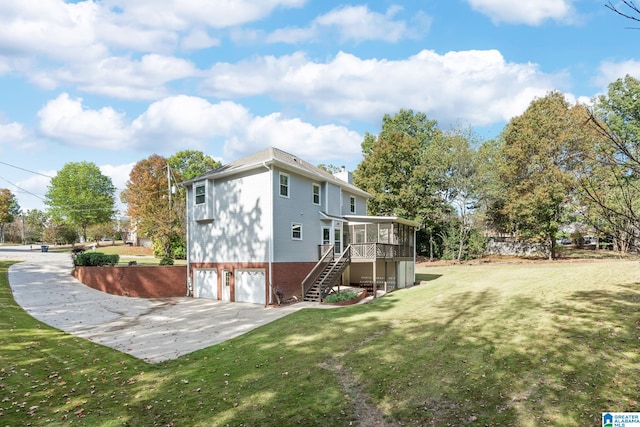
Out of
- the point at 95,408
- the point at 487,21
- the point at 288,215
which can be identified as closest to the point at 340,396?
the point at 95,408

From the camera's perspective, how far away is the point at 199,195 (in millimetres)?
22562

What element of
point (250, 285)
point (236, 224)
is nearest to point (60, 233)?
point (236, 224)

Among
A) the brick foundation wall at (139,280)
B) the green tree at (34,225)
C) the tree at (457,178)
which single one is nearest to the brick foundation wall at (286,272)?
the brick foundation wall at (139,280)

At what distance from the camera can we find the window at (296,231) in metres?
20.4

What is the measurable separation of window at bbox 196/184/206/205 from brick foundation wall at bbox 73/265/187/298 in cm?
462

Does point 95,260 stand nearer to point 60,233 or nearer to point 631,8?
point 631,8

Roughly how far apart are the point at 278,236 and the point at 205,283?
21.9 ft

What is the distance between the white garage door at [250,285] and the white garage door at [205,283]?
2.04 meters

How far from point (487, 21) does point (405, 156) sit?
23246 mm

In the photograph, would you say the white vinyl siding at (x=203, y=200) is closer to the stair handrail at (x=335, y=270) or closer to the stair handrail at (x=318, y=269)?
the stair handrail at (x=318, y=269)

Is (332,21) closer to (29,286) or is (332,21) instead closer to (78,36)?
(78,36)

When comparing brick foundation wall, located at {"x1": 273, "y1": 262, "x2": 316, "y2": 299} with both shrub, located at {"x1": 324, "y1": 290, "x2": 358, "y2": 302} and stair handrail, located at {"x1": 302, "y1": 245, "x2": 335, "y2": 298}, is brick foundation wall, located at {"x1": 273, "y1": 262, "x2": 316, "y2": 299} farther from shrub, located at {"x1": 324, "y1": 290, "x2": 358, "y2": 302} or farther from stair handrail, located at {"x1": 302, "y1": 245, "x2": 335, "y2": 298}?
shrub, located at {"x1": 324, "y1": 290, "x2": 358, "y2": 302}

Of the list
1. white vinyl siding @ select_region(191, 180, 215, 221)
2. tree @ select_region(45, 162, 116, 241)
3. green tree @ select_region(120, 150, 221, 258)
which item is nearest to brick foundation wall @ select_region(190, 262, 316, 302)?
white vinyl siding @ select_region(191, 180, 215, 221)

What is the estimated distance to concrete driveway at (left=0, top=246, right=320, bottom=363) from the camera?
11531mm
